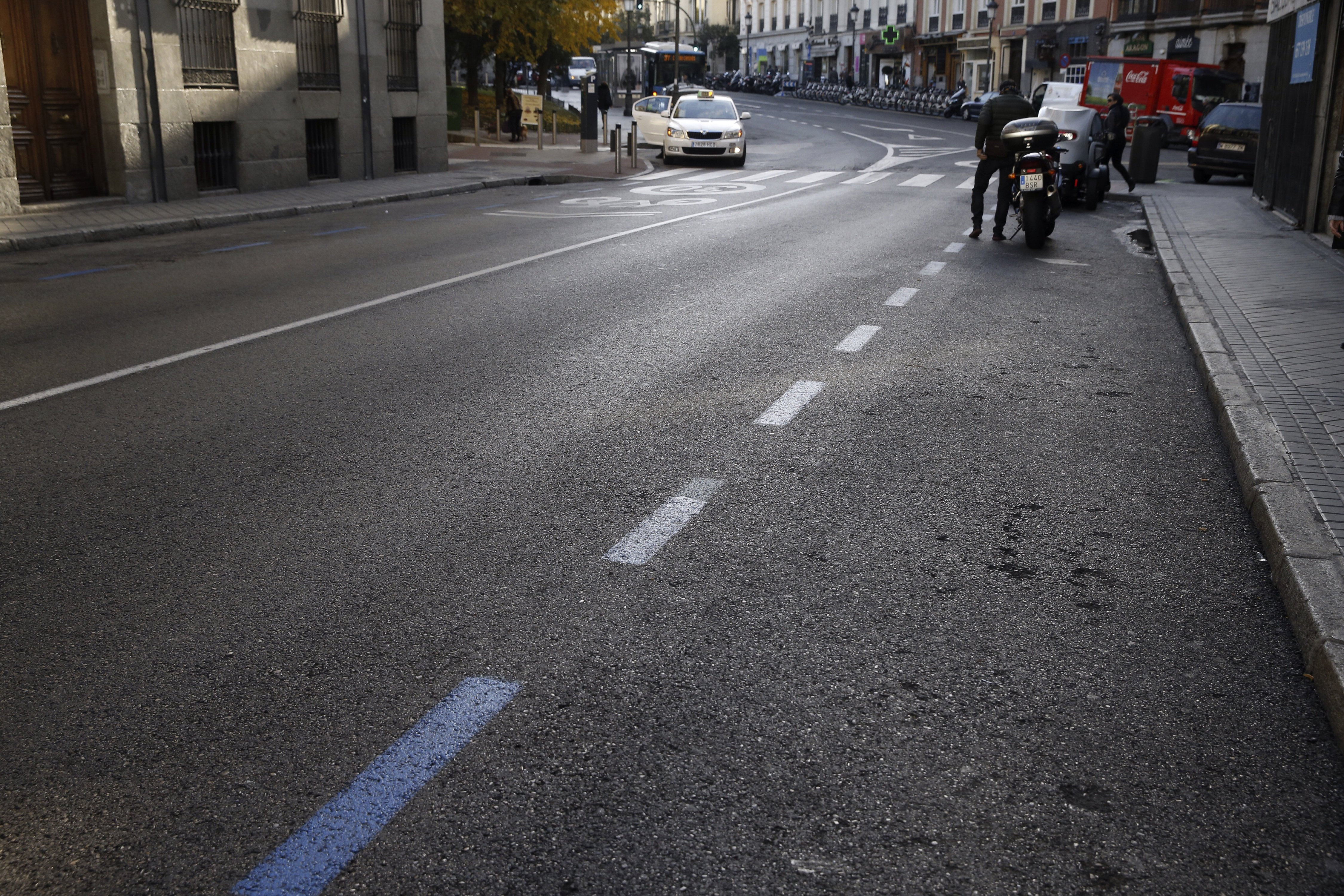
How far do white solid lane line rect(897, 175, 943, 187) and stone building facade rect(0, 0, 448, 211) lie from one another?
30.6 ft

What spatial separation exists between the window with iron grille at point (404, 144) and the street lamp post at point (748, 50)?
89.0m

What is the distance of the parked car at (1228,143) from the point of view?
2434 centimetres

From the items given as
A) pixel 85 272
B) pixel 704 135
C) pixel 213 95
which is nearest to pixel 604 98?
pixel 704 135

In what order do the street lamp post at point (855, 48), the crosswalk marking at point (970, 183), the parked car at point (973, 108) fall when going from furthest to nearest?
the street lamp post at point (855, 48) → the parked car at point (973, 108) → the crosswalk marking at point (970, 183)

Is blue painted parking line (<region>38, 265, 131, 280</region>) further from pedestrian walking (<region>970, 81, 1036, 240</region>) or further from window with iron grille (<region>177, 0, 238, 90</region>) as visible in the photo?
pedestrian walking (<region>970, 81, 1036, 240</region>)

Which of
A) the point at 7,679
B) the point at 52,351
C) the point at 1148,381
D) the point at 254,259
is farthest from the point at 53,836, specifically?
the point at 254,259

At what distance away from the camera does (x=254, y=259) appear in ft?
42.0

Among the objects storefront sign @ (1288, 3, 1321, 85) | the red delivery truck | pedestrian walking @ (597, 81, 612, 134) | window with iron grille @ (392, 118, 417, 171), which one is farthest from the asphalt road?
the red delivery truck

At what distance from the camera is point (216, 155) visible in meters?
20.2

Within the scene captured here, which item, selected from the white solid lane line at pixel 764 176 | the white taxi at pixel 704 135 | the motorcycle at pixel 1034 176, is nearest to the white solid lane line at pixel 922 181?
the white solid lane line at pixel 764 176

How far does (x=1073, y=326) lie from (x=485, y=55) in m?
32.4

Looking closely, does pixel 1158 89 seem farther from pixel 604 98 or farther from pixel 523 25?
pixel 523 25

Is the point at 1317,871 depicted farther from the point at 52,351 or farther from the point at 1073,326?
the point at 52,351

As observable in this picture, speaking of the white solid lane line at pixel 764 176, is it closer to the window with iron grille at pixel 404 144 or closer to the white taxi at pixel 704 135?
the white taxi at pixel 704 135
